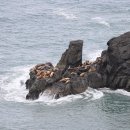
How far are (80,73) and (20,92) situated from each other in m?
8.38

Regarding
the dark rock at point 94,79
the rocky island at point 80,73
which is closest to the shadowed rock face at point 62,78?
the rocky island at point 80,73

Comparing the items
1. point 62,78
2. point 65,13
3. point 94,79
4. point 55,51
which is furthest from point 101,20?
point 62,78

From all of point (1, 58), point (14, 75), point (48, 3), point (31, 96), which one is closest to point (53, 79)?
point (31, 96)

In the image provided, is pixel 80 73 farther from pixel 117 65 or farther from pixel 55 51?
pixel 55 51

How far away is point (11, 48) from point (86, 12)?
1314 inches

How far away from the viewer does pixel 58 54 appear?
4879 inches

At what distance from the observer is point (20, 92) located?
10044 centimetres

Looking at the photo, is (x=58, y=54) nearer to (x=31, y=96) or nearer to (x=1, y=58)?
(x=1, y=58)

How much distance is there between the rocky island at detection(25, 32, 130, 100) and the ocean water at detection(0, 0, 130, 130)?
1.07 metres

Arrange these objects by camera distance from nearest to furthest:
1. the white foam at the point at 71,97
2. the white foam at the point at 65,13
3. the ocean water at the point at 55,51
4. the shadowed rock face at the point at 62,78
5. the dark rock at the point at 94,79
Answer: the ocean water at the point at 55,51, the white foam at the point at 71,97, the shadowed rock face at the point at 62,78, the dark rock at the point at 94,79, the white foam at the point at 65,13

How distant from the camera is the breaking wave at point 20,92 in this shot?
95.8m

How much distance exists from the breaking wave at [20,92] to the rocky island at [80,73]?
0.73m

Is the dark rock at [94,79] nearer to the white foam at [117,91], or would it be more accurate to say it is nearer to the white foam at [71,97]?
the white foam at [117,91]

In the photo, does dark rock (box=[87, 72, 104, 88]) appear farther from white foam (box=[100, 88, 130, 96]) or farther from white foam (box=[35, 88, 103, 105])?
white foam (box=[35, 88, 103, 105])
